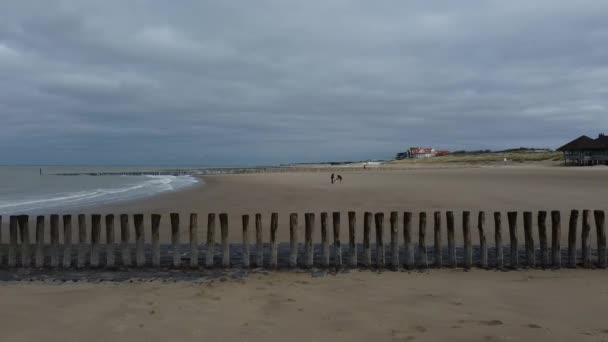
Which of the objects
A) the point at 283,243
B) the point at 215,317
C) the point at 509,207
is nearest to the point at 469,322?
the point at 215,317

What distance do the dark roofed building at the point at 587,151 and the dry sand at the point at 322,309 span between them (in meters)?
72.2

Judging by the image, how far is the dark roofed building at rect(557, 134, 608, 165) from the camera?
6931 cm

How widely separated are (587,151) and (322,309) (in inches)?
3121

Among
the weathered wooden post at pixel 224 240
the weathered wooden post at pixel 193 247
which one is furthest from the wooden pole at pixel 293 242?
the weathered wooden post at pixel 193 247

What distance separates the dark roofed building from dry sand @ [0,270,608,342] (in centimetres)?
7223

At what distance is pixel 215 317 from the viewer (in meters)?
5.74

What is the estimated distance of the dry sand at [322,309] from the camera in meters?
5.18

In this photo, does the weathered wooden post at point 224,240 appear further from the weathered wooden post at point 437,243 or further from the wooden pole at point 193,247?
the weathered wooden post at point 437,243

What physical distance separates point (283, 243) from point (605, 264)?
21.4 feet

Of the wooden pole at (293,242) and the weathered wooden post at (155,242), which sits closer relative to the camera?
the wooden pole at (293,242)

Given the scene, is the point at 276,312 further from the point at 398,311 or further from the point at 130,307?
the point at 130,307

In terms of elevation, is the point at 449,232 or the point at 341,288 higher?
the point at 449,232

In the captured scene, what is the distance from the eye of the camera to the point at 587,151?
236ft

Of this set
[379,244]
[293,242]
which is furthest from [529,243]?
[293,242]
